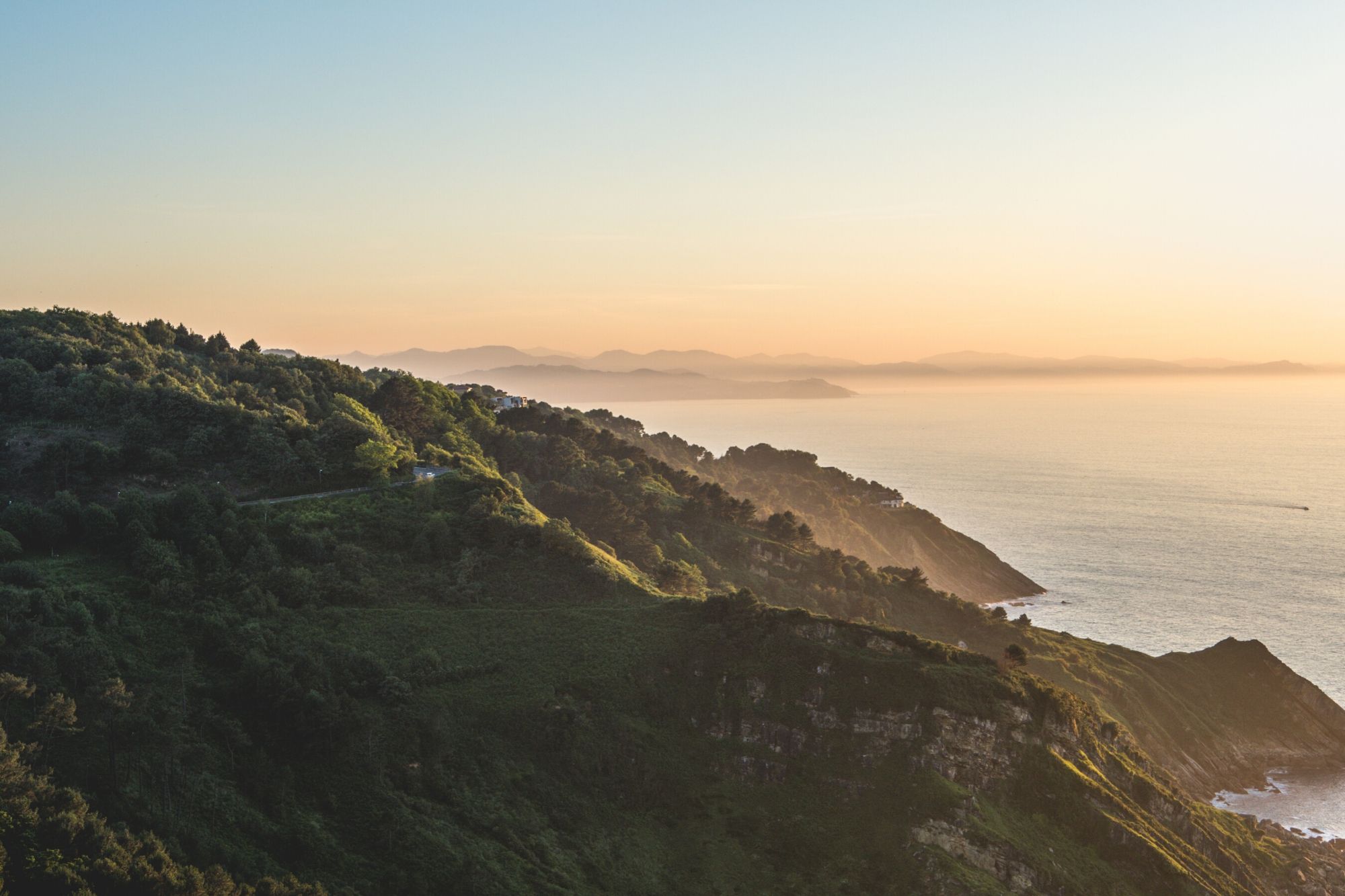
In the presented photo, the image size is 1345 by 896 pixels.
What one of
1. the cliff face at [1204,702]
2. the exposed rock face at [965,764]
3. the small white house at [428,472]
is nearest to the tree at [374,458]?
the small white house at [428,472]

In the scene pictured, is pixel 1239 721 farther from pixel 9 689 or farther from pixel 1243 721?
pixel 9 689

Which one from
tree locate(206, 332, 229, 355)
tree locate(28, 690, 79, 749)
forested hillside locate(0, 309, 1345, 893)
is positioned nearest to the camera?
tree locate(28, 690, 79, 749)

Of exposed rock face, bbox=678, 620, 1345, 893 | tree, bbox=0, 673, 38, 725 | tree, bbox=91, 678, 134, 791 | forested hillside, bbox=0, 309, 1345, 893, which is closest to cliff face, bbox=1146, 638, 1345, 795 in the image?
forested hillside, bbox=0, 309, 1345, 893

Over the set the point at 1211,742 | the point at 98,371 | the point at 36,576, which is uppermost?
the point at 98,371

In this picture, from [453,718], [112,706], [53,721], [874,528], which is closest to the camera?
[53,721]

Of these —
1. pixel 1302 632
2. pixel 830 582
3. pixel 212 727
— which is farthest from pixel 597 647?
pixel 1302 632

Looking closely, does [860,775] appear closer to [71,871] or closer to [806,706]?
[806,706]

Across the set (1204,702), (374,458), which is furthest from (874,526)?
(374,458)

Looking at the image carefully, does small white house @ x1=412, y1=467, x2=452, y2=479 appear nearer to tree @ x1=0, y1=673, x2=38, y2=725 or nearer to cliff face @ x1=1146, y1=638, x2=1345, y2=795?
tree @ x1=0, y1=673, x2=38, y2=725

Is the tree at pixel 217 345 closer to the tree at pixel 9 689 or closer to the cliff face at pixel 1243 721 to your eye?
the tree at pixel 9 689
